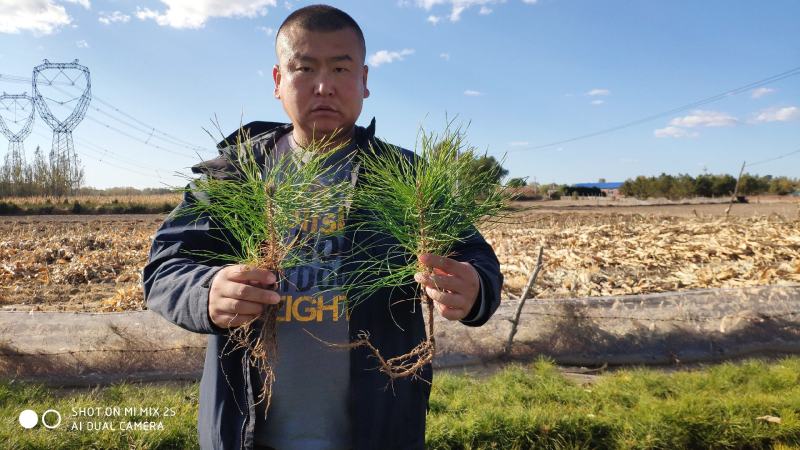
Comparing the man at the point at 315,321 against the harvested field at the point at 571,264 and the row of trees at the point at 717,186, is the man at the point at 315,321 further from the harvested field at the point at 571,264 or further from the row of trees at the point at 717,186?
the row of trees at the point at 717,186

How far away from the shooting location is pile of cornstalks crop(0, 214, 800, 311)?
825cm

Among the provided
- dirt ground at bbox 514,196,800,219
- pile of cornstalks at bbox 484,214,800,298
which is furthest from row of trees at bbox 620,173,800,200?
pile of cornstalks at bbox 484,214,800,298

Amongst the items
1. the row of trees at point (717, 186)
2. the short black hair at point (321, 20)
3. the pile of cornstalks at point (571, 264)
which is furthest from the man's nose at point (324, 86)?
the row of trees at point (717, 186)

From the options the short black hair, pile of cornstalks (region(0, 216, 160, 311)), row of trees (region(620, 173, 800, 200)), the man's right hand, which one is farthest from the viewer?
row of trees (region(620, 173, 800, 200))

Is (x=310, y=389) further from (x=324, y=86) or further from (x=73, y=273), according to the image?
(x=73, y=273)

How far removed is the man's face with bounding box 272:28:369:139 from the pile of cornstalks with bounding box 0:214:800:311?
5736 millimetres

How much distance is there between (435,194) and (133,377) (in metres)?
4.81

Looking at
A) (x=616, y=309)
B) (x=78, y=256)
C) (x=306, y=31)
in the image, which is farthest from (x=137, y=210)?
(x=306, y=31)

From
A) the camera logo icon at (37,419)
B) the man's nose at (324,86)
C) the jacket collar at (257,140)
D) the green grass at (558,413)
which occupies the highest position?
the man's nose at (324,86)

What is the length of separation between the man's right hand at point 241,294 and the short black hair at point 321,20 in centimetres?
97

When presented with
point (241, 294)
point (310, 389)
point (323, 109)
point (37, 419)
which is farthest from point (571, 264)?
point (241, 294)

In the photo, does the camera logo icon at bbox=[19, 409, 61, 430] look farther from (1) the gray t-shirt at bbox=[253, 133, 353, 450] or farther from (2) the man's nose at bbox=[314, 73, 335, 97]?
(2) the man's nose at bbox=[314, 73, 335, 97]

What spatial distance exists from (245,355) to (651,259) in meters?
10.0

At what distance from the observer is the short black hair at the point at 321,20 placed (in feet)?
6.16
